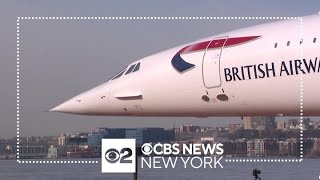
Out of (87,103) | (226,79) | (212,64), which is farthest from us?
(87,103)

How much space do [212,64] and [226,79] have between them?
66 cm

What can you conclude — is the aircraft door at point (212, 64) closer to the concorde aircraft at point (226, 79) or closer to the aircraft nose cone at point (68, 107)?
the concorde aircraft at point (226, 79)

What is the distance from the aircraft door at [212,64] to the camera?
19422 mm

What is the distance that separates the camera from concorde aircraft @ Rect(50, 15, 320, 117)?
1772 centimetres

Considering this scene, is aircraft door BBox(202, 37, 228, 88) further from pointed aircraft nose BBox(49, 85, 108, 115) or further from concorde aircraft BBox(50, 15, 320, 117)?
pointed aircraft nose BBox(49, 85, 108, 115)

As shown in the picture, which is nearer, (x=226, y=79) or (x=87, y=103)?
(x=226, y=79)

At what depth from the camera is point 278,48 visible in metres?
17.9

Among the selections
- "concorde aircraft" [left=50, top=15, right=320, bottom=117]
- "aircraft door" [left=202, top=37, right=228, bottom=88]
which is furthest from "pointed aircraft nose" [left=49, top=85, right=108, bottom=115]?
"aircraft door" [left=202, top=37, right=228, bottom=88]

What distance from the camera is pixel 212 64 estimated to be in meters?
19.6

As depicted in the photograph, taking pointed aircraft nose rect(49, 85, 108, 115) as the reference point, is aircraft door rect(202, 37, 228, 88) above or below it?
above

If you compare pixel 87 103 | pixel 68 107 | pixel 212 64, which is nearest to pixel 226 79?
pixel 212 64

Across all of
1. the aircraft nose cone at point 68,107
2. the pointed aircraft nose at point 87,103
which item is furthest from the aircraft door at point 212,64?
the aircraft nose cone at point 68,107

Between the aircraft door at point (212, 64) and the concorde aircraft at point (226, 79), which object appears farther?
the aircraft door at point (212, 64)

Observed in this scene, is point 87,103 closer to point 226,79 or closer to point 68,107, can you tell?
point 68,107
